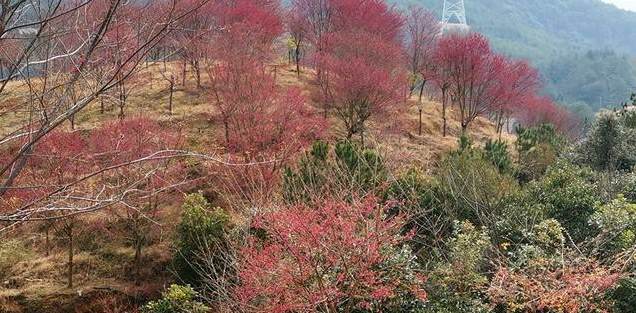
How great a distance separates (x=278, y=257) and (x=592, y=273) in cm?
506

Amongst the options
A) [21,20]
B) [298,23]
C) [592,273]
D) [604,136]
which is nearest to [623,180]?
[604,136]

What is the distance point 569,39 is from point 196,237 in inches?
7067

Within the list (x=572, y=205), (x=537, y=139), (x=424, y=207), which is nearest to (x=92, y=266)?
(x=424, y=207)

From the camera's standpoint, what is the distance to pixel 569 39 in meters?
167

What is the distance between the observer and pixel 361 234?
8.31 m

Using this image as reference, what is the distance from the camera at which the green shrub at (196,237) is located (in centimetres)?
1190

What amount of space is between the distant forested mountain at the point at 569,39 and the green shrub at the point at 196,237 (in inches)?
3125

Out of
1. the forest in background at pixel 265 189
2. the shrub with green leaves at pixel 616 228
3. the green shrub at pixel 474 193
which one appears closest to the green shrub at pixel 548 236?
the forest in background at pixel 265 189

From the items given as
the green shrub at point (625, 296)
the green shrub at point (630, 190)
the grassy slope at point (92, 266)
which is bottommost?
the grassy slope at point (92, 266)

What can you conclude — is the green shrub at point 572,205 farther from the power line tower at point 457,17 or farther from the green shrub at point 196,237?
the power line tower at point 457,17

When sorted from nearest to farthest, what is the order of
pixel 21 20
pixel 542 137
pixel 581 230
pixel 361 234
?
pixel 21 20
pixel 361 234
pixel 581 230
pixel 542 137

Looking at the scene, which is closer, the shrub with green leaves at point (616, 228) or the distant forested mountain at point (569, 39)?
the shrub with green leaves at point (616, 228)

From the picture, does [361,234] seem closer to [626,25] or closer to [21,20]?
[21,20]

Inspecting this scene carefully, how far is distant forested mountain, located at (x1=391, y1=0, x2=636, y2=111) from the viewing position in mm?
86875
